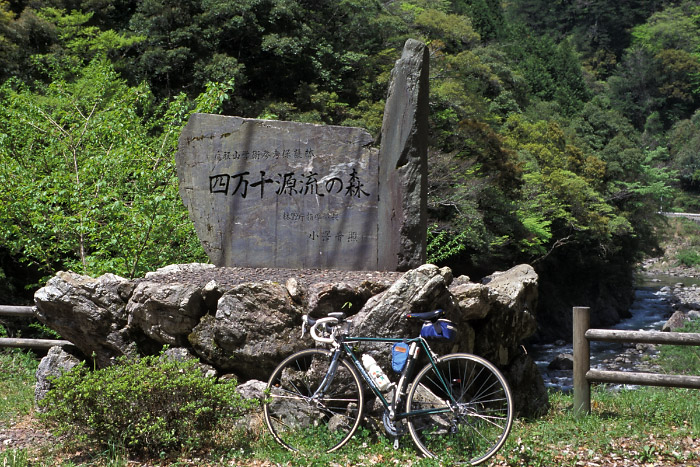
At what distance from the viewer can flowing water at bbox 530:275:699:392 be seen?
58.3ft

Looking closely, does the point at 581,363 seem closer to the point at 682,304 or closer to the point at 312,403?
the point at 312,403

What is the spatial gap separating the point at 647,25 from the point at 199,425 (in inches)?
2657

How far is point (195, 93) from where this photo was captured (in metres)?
19.1

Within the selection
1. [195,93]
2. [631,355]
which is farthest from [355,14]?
[631,355]

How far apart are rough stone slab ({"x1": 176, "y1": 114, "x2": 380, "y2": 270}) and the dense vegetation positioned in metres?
1.04

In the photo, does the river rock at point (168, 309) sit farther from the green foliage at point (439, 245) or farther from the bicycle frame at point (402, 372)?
the green foliage at point (439, 245)

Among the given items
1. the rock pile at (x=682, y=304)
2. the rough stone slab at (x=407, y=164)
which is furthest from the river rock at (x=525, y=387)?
the rock pile at (x=682, y=304)

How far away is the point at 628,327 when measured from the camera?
25.7 meters

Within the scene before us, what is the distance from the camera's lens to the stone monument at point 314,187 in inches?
275

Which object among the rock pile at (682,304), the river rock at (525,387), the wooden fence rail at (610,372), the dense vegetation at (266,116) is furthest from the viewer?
the rock pile at (682,304)

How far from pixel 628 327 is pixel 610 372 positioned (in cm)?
2099

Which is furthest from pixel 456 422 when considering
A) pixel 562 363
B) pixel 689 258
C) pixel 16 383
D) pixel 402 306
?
pixel 689 258

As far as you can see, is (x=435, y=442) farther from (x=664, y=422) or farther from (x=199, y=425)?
(x=664, y=422)

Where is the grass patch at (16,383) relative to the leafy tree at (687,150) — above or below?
below
